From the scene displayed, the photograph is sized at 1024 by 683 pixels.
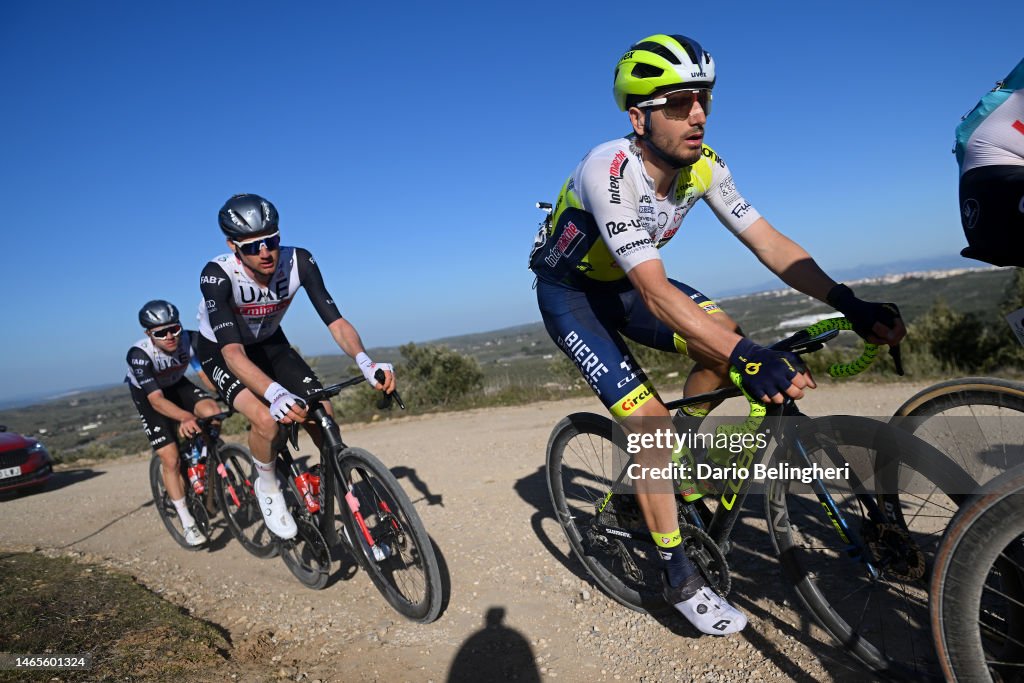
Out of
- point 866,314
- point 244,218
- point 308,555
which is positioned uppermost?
point 244,218

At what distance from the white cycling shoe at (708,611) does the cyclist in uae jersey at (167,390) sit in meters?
4.65

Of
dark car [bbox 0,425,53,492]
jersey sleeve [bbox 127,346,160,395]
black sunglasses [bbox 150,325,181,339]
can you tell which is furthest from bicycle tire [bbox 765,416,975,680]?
dark car [bbox 0,425,53,492]

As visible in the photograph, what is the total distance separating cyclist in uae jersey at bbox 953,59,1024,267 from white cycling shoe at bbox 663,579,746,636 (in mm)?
1886

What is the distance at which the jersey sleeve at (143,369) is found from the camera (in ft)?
20.4

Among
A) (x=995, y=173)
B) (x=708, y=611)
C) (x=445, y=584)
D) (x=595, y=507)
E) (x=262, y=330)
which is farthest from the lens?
(x=262, y=330)

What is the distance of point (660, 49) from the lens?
287 centimetres

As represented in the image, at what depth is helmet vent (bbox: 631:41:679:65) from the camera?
9.23 feet

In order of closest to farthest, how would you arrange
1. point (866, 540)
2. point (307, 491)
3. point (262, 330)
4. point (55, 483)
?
point (866, 540) < point (307, 491) < point (262, 330) < point (55, 483)

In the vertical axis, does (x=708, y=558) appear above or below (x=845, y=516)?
below

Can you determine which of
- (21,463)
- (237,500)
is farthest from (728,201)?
(21,463)

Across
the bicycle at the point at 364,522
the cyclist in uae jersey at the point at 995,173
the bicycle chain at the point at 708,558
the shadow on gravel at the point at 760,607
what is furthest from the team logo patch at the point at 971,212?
the bicycle at the point at 364,522

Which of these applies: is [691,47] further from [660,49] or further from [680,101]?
[680,101]

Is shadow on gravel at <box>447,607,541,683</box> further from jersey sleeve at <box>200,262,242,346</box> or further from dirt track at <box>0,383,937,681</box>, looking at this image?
jersey sleeve at <box>200,262,242,346</box>

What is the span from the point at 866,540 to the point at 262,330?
14.2 feet
